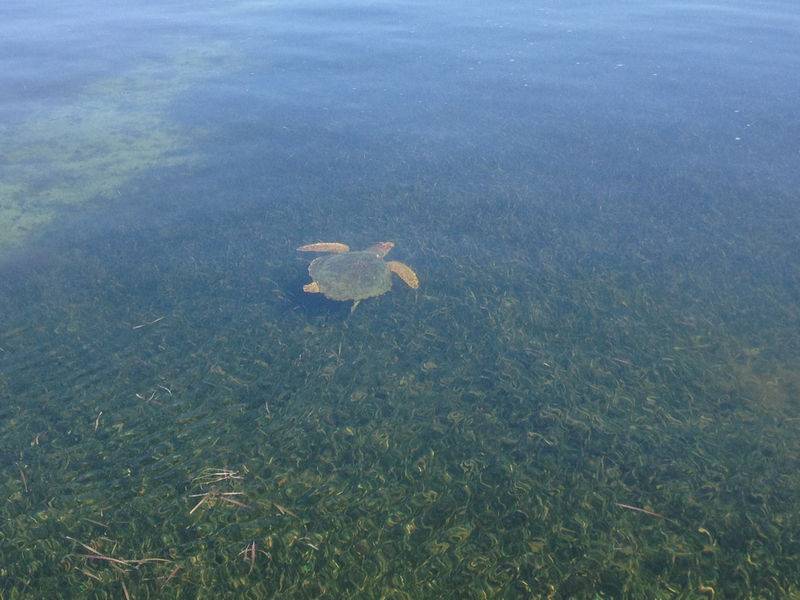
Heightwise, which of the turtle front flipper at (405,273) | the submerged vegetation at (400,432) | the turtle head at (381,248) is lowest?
the submerged vegetation at (400,432)

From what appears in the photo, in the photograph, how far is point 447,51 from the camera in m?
8.75

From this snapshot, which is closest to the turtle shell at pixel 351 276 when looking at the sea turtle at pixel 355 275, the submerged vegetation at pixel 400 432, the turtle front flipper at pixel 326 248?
the sea turtle at pixel 355 275

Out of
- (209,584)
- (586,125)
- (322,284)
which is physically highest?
(586,125)

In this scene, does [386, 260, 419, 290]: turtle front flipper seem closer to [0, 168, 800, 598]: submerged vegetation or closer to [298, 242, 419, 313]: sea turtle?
[298, 242, 419, 313]: sea turtle

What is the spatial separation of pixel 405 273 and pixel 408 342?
2.49 ft

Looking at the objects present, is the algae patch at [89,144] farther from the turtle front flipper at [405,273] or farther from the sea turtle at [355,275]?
the turtle front flipper at [405,273]

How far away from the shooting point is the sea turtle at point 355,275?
407 centimetres

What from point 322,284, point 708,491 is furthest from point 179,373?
point 708,491

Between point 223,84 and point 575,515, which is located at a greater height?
point 223,84

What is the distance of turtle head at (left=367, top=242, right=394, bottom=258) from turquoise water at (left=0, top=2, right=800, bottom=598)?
3.3 inches

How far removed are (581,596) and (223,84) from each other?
25.1 feet

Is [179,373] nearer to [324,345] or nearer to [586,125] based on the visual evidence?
[324,345]

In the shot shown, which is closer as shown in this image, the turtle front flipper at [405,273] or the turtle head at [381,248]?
the turtle front flipper at [405,273]

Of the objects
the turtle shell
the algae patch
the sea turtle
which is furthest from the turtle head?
the algae patch
